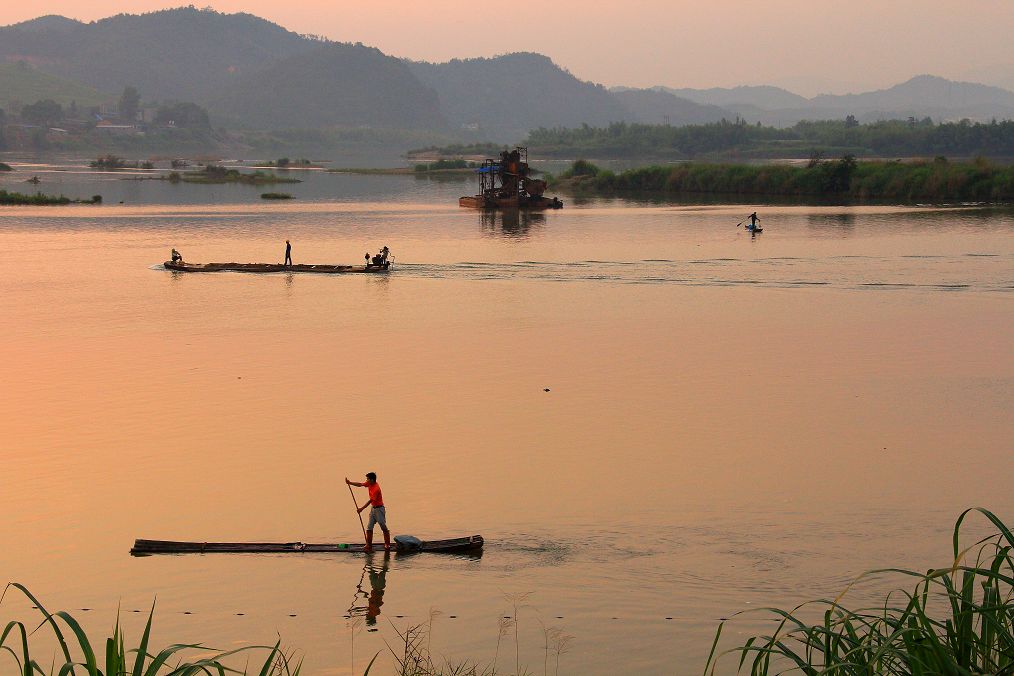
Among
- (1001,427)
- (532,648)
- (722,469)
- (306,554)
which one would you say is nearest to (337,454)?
(306,554)

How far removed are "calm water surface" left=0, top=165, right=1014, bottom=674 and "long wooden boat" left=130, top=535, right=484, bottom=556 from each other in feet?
0.51

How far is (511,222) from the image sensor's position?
79062 millimetres

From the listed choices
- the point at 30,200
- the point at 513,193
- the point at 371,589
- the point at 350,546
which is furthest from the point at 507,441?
the point at 30,200

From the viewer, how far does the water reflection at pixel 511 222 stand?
71.2 meters

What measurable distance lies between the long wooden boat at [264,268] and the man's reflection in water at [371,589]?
33.4 meters

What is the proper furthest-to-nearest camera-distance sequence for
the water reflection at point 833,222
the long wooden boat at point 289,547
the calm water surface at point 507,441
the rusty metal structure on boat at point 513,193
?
1. the rusty metal structure on boat at point 513,193
2. the water reflection at point 833,222
3. the long wooden boat at point 289,547
4. the calm water surface at point 507,441

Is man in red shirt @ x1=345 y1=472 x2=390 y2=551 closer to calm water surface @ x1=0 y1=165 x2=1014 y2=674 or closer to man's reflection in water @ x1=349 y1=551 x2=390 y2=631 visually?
man's reflection in water @ x1=349 y1=551 x2=390 y2=631

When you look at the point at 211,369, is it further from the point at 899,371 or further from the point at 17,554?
the point at 899,371

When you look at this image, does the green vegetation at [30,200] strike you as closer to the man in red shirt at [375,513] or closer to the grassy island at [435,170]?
the grassy island at [435,170]

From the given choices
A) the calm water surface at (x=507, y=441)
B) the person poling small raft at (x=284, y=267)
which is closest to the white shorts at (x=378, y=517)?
the calm water surface at (x=507, y=441)

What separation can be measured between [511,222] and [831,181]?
3095 cm

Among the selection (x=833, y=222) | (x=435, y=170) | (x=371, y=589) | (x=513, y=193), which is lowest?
(x=371, y=589)

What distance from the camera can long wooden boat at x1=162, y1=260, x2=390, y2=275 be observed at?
4894 centimetres

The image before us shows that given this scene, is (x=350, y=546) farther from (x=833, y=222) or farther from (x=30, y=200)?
(x=30, y=200)
